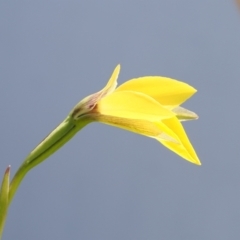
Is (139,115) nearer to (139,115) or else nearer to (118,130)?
(139,115)

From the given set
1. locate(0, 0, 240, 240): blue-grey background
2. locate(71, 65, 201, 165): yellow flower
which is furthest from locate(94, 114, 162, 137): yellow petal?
locate(0, 0, 240, 240): blue-grey background

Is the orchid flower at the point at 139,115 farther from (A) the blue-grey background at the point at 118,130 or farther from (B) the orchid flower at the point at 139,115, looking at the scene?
(A) the blue-grey background at the point at 118,130

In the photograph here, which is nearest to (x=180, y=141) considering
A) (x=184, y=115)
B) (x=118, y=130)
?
(x=184, y=115)

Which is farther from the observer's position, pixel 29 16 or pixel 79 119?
pixel 29 16

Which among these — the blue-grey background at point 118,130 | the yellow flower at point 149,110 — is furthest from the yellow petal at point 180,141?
the blue-grey background at point 118,130

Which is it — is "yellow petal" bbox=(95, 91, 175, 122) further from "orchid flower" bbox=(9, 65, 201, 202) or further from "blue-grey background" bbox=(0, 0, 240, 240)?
"blue-grey background" bbox=(0, 0, 240, 240)

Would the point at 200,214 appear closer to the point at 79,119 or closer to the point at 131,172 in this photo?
the point at 131,172

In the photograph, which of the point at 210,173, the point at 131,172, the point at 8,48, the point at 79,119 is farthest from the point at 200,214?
the point at 79,119

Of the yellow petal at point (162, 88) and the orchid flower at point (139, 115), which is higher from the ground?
the yellow petal at point (162, 88)
